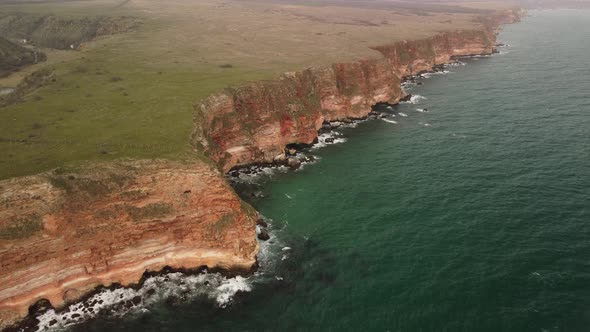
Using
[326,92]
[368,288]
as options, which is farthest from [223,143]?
[368,288]

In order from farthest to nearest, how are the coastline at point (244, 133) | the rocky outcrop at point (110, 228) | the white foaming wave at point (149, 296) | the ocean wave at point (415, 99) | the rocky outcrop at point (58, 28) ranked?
the rocky outcrop at point (58, 28) → the ocean wave at point (415, 99) → the coastline at point (244, 133) → the white foaming wave at point (149, 296) → the rocky outcrop at point (110, 228)

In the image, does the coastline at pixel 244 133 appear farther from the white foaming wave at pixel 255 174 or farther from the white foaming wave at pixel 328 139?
the white foaming wave at pixel 255 174

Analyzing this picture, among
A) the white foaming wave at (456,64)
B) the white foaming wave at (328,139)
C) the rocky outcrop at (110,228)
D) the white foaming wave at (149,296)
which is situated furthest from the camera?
the white foaming wave at (456,64)

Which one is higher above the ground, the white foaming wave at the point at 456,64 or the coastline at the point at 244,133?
the white foaming wave at the point at 456,64

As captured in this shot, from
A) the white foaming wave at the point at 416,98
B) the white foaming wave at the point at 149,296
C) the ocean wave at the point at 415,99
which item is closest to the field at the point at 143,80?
the white foaming wave at the point at 149,296

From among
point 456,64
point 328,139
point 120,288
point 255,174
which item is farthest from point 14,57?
point 456,64

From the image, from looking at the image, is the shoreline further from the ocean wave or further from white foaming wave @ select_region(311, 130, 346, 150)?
the ocean wave

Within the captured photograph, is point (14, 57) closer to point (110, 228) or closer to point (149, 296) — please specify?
point (110, 228)

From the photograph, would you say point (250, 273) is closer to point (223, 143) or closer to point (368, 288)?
point (368, 288)
